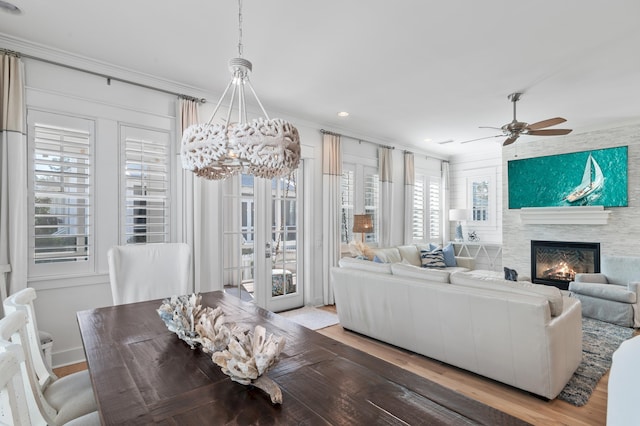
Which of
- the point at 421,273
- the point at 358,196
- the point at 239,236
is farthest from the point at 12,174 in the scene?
the point at 358,196

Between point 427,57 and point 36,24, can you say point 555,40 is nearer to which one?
point 427,57

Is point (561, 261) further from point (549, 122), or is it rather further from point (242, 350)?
→ point (242, 350)

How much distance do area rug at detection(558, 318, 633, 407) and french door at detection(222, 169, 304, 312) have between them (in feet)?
11.1

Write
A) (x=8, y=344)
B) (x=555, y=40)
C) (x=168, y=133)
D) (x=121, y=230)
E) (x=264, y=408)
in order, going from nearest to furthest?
(x=8, y=344)
(x=264, y=408)
(x=555, y=40)
(x=121, y=230)
(x=168, y=133)

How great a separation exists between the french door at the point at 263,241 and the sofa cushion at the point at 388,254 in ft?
4.46

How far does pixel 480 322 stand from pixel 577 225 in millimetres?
4217

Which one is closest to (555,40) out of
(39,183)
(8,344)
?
(8,344)

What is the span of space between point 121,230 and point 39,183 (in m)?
0.77

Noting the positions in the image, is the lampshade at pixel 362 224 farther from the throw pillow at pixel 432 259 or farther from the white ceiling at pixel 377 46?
the white ceiling at pixel 377 46

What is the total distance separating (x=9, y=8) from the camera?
7.82 feet

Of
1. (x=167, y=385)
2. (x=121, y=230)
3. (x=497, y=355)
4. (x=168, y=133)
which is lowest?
(x=497, y=355)

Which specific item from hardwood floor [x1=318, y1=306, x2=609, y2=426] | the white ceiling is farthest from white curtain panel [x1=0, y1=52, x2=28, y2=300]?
hardwood floor [x1=318, y1=306, x2=609, y2=426]

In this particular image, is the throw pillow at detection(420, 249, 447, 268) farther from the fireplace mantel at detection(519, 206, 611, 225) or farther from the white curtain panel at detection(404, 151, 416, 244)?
the fireplace mantel at detection(519, 206, 611, 225)

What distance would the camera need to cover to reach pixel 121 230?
3352 millimetres
